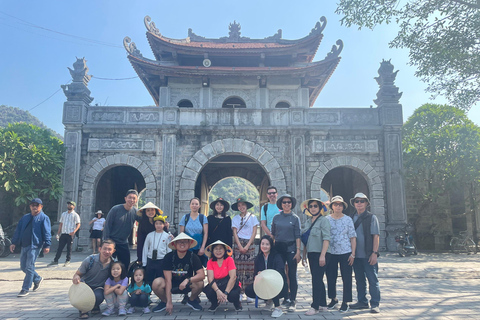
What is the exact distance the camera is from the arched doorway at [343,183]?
14.2 meters

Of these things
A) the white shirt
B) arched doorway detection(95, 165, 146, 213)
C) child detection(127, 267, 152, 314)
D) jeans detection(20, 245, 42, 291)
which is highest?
arched doorway detection(95, 165, 146, 213)

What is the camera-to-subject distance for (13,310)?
14.8 ft

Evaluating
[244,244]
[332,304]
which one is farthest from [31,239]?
[332,304]

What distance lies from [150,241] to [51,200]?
912 cm

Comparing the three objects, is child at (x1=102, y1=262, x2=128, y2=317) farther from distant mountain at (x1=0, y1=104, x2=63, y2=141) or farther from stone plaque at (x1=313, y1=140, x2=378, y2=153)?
distant mountain at (x1=0, y1=104, x2=63, y2=141)

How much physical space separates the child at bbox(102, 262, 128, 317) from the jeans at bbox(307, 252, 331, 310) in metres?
2.59

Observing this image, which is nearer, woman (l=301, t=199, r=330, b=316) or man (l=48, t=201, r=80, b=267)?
woman (l=301, t=199, r=330, b=316)

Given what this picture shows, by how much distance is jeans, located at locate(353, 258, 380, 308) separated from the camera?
464cm

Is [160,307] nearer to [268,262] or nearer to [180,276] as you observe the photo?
[180,276]

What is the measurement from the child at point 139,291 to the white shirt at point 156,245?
22cm

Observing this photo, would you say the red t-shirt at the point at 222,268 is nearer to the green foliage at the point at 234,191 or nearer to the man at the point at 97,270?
the man at the point at 97,270

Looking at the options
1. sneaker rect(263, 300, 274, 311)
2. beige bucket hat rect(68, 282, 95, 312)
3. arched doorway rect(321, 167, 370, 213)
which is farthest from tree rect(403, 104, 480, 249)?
beige bucket hat rect(68, 282, 95, 312)

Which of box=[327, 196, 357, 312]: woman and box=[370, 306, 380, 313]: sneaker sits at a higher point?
box=[327, 196, 357, 312]: woman

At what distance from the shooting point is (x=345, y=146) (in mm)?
11797
